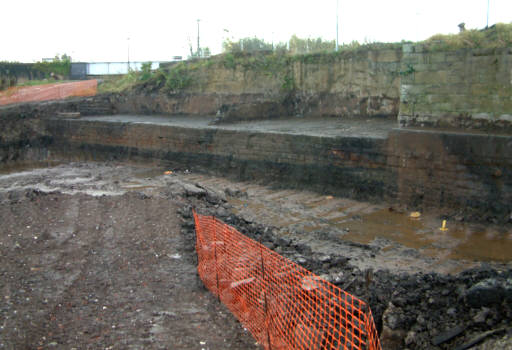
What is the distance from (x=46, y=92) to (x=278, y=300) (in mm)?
20680

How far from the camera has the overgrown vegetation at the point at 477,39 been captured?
880cm

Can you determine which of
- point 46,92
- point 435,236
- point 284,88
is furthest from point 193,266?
point 46,92

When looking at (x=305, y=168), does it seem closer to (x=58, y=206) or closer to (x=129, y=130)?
(x=58, y=206)

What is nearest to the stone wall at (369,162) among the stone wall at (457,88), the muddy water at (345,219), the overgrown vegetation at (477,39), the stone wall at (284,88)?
the muddy water at (345,219)

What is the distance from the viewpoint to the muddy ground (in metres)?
4.16

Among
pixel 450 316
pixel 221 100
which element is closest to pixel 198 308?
pixel 450 316

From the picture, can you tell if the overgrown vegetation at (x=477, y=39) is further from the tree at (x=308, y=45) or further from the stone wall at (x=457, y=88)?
the tree at (x=308, y=45)

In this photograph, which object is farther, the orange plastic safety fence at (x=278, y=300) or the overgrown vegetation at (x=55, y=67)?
the overgrown vegetation at (x=55, y=67)

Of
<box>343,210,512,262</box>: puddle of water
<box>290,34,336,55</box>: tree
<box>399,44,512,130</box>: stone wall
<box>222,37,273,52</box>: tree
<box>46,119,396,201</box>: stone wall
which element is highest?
<box>222,37,273,52</box>: tree

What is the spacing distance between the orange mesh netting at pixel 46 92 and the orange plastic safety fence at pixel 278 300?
18.4m

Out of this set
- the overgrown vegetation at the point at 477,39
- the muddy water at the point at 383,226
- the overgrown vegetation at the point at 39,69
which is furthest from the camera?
the overgrown vegetation at the point at 39,69

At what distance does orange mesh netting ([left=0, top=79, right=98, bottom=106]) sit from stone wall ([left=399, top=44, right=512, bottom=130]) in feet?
55.8

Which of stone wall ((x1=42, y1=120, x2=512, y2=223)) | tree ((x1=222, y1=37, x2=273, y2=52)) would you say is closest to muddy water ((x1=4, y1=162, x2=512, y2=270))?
stone wall ((x1=42, y1=120, x2=512, y2=223))

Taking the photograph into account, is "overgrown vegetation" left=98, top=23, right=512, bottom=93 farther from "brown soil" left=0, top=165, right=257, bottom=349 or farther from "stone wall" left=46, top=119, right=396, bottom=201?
"brown soil" left=0, top=165, right=257, bottom=349
